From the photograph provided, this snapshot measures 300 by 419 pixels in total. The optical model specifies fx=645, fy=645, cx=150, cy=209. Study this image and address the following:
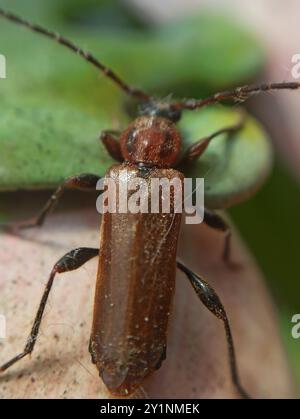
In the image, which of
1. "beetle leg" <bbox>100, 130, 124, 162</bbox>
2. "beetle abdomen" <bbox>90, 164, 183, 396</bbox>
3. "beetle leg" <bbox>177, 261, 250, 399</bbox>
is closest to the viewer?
"beetle abdomen" <bbox>90, 164, 183, 396</bbox>

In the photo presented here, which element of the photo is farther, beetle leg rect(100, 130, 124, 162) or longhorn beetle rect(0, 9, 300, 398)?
beetle leg rect(100, 130, 124, 162)

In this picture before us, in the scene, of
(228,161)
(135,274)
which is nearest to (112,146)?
(228,161)

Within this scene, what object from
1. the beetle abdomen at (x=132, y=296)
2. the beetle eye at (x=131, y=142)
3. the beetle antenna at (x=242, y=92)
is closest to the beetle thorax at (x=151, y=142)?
the beetle eye at (x=131, y=142)

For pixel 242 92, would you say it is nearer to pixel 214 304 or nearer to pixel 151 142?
pixel 151 142

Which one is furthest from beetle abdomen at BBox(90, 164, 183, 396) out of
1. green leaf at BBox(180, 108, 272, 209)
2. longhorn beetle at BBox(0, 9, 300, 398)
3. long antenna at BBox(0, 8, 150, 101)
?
long antenna at BBox(0, 8, 150, 101)

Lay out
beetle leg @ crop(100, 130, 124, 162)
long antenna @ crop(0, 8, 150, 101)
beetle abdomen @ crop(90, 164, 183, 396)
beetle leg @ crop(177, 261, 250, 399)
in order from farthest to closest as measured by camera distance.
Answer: beetle leg @ crop(100, 130, 124, 162) < long antenna @ crop(0, 8, 150, 101) < beetle leg @ crop(177, 261, 250, 399) < beetle abdomen @ crop(90, 164, 183, 396)

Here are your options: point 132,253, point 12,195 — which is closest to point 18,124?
point 12,195

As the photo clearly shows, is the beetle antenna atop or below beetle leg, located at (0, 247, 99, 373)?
atop

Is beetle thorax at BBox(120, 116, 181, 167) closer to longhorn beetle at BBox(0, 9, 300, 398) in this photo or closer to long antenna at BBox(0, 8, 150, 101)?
longhorn beetle at BBox(0, 9, 300, 398)
